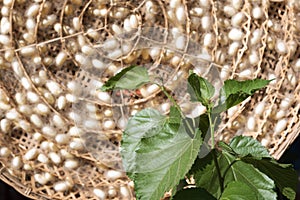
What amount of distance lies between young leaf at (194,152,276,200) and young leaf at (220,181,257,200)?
0.12 ft

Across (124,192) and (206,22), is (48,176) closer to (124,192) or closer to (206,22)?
(124,192)

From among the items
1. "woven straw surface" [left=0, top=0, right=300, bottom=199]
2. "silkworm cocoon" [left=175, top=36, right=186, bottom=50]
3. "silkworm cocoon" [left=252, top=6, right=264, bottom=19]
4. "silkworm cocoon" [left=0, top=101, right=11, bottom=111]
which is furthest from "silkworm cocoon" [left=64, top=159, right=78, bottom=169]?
"silkworm cocoon" [left=252, top=6, right=264, bottom=19]

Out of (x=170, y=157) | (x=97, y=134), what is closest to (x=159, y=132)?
(x=170, y=157)

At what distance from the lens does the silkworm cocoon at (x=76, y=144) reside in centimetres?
89

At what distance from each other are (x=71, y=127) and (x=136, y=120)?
19 centimetres

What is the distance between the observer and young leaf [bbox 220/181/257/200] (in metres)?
0.65

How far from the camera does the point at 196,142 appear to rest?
66cm

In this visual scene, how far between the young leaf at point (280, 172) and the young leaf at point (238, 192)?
5 centimetres

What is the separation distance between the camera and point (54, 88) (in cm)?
89

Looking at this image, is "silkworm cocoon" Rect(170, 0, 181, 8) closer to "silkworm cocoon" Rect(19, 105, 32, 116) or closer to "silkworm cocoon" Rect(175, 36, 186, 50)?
"silkworm cocoon" Rect(175, 36, 186, 50)

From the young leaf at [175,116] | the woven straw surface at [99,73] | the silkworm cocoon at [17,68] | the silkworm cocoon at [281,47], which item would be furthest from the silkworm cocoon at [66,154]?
the silkworm cocoon at [281,47]

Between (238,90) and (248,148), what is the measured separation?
0.28 feet

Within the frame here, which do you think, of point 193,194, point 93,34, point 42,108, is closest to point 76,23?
point 93,34

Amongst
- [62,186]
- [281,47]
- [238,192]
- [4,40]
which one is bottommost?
[238,192]
